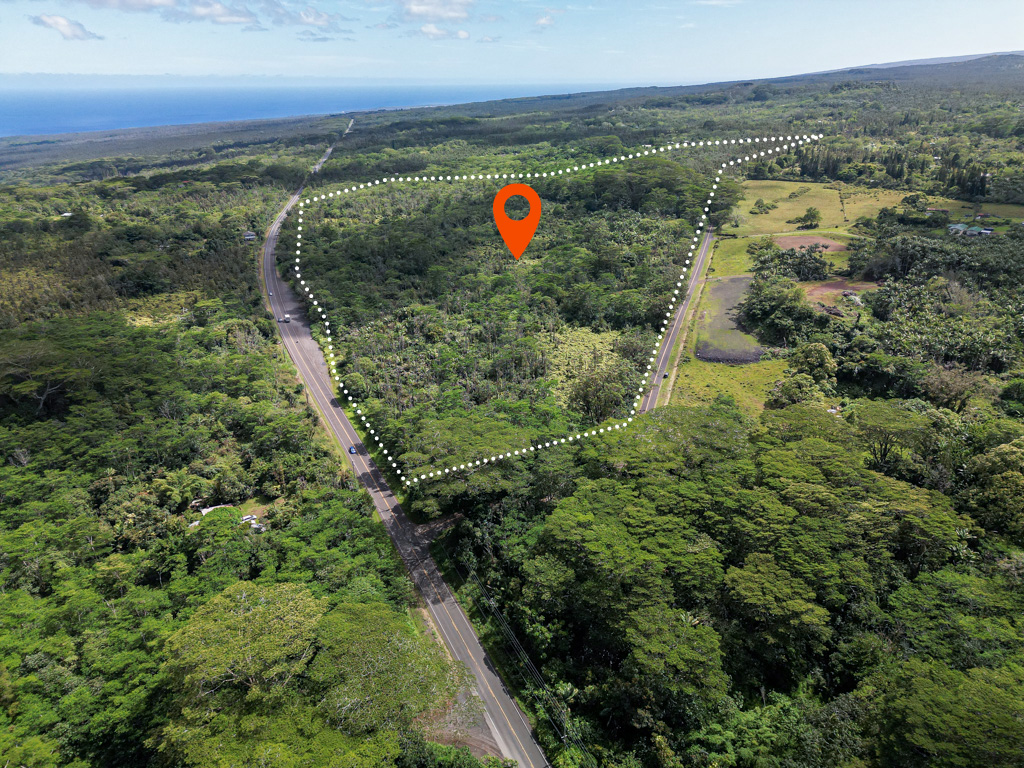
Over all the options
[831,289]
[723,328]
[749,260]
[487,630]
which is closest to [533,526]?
[487,630]

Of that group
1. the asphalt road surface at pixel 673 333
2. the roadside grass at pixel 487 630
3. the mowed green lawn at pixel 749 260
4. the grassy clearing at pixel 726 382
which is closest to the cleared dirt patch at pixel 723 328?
the mowed green lawn at pixel 749 260

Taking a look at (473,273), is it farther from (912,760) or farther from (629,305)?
(912,760)

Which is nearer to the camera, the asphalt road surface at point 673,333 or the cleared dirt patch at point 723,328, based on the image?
the asphalt road surface at point 673,333

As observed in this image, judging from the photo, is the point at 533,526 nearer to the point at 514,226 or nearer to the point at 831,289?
the point at 514,226

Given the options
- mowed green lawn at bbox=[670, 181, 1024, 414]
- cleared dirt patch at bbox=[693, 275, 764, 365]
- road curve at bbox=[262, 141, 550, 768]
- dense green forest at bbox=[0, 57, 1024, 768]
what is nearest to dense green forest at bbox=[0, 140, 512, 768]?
dense green forest at bbox=[0, 57, 1024, 768]

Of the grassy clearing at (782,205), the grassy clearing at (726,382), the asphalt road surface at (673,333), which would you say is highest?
the grassy clearing at (782,205)

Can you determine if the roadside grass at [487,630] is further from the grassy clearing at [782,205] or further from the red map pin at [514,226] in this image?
the grassy clearing at [782,205]

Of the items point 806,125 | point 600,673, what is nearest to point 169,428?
point 600,673

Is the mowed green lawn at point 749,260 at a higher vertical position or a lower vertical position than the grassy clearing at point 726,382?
higher
